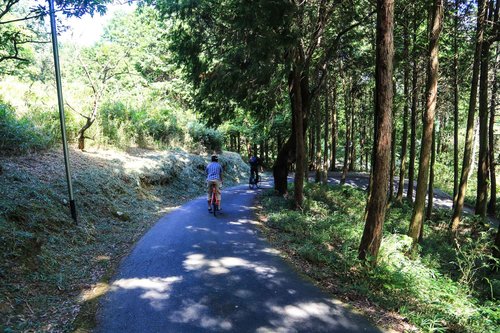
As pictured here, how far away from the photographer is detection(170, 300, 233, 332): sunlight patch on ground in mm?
Answer: 4469

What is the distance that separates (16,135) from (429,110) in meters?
11.5

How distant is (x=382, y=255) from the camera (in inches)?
262

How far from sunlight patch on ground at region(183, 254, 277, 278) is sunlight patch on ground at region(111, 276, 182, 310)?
60 centimetres

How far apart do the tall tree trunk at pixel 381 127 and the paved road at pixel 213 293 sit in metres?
1.57

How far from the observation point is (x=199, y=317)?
4.70 meters

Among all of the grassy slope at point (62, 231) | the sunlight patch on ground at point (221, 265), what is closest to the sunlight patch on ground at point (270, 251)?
the sunlight patch on ground at point (221, 265)

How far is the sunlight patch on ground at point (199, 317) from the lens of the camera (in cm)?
447

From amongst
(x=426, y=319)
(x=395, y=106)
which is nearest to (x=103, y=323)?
(x=426, y=319)

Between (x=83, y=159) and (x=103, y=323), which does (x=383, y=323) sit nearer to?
(x=103, y=323)

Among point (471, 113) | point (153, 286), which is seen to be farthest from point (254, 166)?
point (153, 286)

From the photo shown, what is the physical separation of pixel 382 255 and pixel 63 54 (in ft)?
41.0

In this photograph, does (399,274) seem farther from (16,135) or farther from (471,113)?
(16,135)

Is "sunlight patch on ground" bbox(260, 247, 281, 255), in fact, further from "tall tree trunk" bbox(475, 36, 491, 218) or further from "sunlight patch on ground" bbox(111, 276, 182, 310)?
"tall tree trunk" bbox(475, 36, 491, 218)

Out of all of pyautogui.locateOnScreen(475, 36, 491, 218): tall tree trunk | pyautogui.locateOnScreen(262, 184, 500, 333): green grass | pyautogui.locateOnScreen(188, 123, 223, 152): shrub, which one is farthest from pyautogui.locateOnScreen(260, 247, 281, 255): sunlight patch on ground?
pyautogui.locateOnScreen(188, 123, 223, 152): shrub
